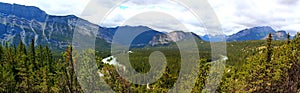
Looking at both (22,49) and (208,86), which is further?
(22,49)

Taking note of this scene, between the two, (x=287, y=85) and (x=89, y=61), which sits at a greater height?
(x=89, y=61)

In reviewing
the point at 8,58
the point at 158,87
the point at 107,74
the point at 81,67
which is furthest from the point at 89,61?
the point at 8,58

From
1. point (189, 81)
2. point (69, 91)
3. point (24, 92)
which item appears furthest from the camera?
point (24, 92)

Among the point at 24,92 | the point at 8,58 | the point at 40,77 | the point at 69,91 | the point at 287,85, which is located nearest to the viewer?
the point at 69,91

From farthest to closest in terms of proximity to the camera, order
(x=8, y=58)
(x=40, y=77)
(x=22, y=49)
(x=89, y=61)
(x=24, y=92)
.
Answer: (x=22, y=49), (x=8, y=58), (x=24, y=92), (x=40, y=77), (x=89, y=61)

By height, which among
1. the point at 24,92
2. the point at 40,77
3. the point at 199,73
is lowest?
the point at 24,92

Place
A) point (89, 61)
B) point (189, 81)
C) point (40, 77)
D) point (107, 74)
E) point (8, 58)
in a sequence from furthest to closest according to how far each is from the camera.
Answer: point (8, 58) < point (40, 77) < point (189, 81) < point (89, 61) < point (107, 74)

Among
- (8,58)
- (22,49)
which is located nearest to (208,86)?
(8,58)

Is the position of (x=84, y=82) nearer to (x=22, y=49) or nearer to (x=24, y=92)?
(x=24, y=92)

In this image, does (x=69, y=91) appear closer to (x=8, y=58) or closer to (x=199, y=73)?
(x=199, y=73)
